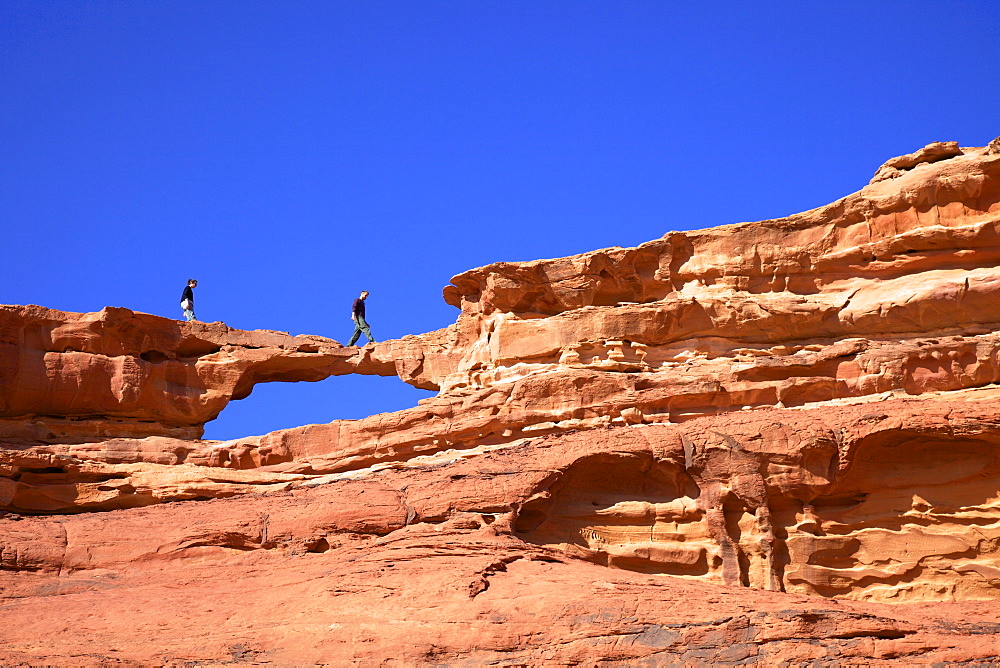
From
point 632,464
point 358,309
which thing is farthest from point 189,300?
point 632,464

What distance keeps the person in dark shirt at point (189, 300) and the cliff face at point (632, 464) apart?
144 inches

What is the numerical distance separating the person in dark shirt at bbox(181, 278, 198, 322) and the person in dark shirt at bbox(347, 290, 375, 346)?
12.9 ft

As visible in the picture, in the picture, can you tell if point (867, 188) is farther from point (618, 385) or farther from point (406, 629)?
point (406, 629)

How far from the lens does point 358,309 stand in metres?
31.7

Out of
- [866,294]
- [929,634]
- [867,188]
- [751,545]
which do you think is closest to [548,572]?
[751,545]

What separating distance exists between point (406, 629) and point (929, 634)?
6.71 m

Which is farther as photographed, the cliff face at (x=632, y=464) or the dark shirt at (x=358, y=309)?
the dark shirt at (x=358, y=309)

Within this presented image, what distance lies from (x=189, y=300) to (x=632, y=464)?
14.6 meters

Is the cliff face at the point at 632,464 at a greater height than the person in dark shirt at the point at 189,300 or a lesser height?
lesser

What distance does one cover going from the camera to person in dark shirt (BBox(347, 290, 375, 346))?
3094 cm

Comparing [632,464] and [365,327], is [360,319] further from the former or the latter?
[632,464]

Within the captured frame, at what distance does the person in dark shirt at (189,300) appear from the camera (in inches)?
1200

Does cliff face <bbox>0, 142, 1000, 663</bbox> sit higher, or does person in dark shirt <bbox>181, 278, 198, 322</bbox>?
person in dark shirt <bbox>181, 278, 198, 322</bbox>

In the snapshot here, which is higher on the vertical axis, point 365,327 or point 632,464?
point 365,327
